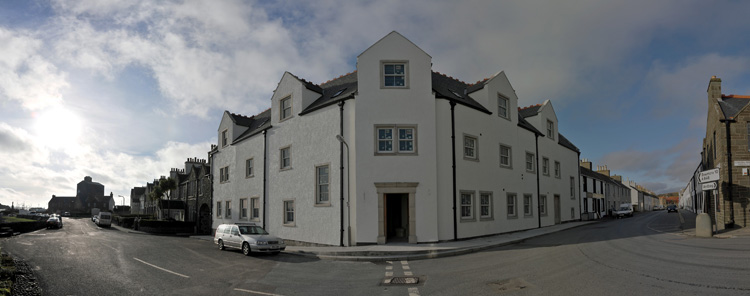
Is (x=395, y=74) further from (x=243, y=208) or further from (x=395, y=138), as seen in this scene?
(x=243, y=208)

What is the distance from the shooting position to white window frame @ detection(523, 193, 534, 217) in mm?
26591

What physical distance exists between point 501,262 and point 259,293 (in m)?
7.91

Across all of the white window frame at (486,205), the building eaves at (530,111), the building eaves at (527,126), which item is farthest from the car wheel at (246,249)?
the building eaves at (530,111)

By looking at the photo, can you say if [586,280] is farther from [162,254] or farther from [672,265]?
[162,254]

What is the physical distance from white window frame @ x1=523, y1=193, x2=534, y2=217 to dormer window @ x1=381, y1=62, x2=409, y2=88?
505 inches

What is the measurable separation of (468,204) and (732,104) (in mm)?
16489

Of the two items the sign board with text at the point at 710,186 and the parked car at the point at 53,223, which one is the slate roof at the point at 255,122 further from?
the parked car at the point at 53,223

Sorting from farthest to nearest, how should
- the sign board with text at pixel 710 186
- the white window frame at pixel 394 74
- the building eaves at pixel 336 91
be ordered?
1. the building eaves at pixel 336 91
2. the white window frame at pixel 394 74
3. the sign board with text at pixel 710 186

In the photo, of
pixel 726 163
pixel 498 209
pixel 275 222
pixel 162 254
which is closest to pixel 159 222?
pixel 275 222

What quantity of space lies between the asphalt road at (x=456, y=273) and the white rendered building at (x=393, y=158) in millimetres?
3757

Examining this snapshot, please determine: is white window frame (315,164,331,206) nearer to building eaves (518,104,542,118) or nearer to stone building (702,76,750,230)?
building eaves (518,104,542,118)

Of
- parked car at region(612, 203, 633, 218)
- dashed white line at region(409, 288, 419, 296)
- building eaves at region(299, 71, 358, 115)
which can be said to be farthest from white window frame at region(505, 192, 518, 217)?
parked car at region(612, 203, 633, 218)

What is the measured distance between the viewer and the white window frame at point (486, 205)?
21.7 meters

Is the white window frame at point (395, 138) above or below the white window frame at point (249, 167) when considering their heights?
above
